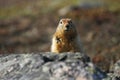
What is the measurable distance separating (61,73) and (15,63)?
946 millimetres

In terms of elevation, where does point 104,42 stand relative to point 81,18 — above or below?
below

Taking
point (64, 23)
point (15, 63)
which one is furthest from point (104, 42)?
point (15, 63)

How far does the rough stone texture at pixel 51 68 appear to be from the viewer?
6.42 metres

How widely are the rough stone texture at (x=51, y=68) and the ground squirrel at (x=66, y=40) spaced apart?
1.79m

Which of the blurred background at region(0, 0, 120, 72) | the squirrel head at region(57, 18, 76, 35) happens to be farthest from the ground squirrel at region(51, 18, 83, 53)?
the blurred background at region(0, 0, 120, 72)

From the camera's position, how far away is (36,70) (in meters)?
6.70

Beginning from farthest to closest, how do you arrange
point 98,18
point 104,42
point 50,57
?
point 98,18
point 104,42
point 50,57

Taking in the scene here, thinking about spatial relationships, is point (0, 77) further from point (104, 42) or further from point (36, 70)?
point (104, 42)

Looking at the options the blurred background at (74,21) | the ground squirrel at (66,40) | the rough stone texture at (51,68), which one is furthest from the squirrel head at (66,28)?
the blurred background at (74,21)

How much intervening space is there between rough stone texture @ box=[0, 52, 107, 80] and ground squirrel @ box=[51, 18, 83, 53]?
70.4 inches

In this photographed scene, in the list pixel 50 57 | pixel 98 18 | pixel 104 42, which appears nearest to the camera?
pixel 50 57

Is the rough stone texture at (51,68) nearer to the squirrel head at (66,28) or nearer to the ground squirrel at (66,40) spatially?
the ground squirrel at (66,40)

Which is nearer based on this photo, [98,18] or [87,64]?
[87,64]

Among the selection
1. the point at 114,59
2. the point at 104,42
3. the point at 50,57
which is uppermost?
the point at 104,42
